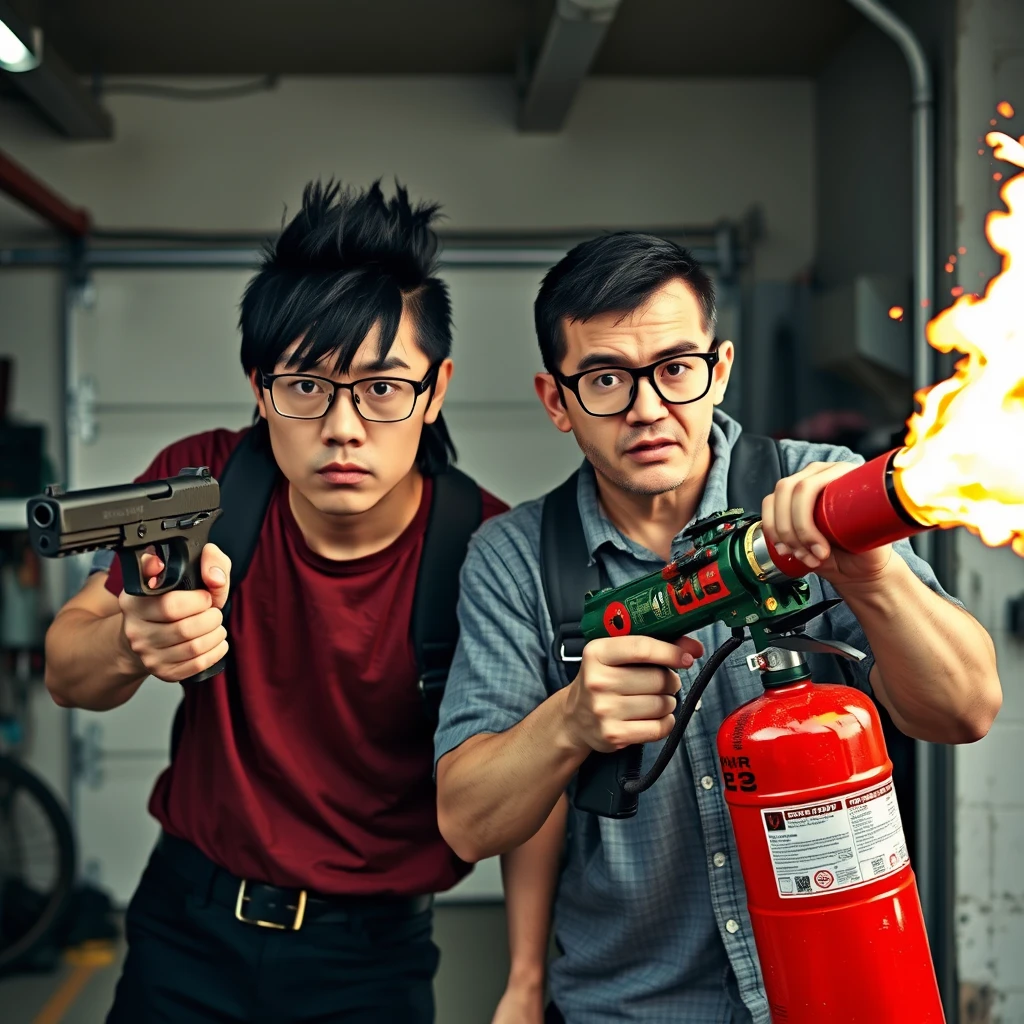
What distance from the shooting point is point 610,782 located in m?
1.34

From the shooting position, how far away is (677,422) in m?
1.45

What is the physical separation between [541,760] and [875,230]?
3.62 meters

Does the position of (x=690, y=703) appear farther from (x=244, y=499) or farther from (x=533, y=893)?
(x=244, y=499)

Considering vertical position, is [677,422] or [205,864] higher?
[677,422]

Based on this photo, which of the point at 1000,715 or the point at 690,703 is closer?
the point at 690,703

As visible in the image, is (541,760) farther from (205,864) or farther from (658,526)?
(205,864)

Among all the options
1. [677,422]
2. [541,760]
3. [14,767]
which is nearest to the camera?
[541,760]

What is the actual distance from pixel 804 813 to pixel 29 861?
4.05 metres

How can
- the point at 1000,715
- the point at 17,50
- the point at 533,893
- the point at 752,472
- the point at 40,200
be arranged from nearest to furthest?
the point at 752,472 < the point at 533,893 < the point at 17,50 < the point at 1000,715 < the point at 40,200

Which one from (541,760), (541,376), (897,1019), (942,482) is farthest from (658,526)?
(897,1019)

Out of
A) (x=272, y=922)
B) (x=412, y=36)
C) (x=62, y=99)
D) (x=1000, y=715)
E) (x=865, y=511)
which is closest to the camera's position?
(x=865, y=511)

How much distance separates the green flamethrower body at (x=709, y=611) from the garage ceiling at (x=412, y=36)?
3068mm

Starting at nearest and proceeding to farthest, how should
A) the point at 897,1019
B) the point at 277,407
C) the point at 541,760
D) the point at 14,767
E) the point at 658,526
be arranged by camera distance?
the point at 897,1019 < the point at 541,760 < the point at 658,526 < the point at 277,407 < the point at 14,767

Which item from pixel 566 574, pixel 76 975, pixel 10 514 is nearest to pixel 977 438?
pixel 566 574
